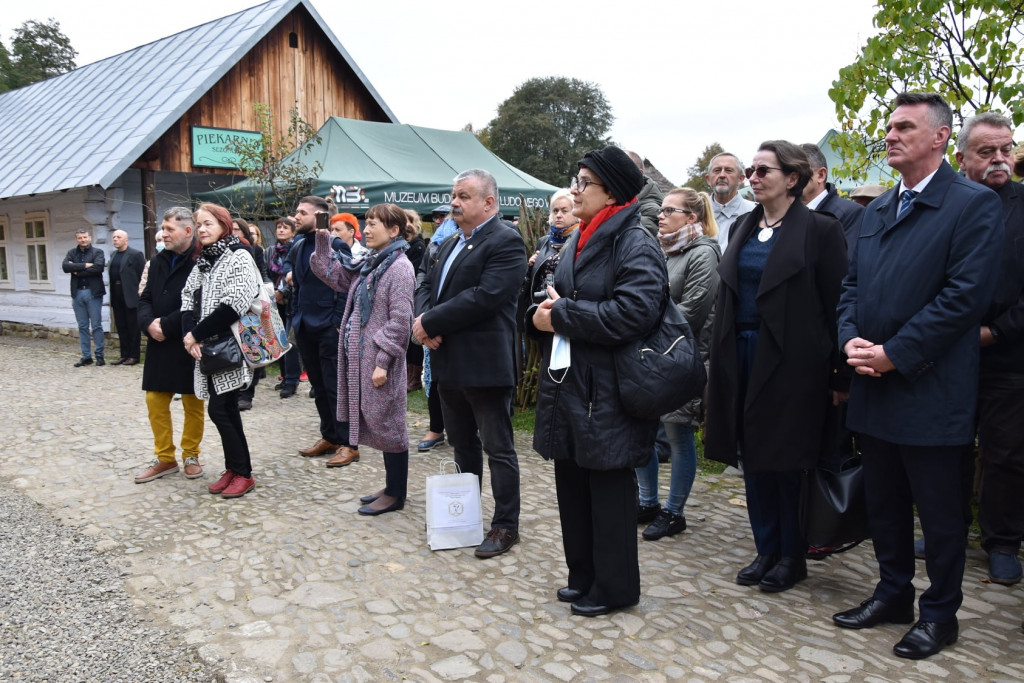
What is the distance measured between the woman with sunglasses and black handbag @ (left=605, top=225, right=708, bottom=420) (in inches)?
17.4

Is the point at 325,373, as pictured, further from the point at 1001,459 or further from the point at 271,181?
the point at 271,181

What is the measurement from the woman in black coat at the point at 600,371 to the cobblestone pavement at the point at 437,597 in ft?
1.15

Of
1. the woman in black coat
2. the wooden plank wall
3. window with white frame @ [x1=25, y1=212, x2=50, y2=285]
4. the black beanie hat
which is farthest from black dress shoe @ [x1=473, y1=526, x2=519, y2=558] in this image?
window with white frame @ [x1=25, y1=212, x2=50, y2=285]

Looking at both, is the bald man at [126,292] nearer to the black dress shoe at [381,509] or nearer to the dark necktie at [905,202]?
the black dress shoe at [381,509]

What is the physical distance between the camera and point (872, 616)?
3299 millimetres

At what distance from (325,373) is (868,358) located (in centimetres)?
434

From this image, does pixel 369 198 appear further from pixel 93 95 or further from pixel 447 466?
pixel 93 95

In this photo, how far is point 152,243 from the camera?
14.5 metres

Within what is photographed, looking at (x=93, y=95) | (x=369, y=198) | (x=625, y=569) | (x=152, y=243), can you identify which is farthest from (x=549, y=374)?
(x=93, y=95)

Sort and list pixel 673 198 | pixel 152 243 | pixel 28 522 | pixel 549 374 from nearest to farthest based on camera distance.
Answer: pixel 549 374, pixel 673 198, pixel 28 522, pixel 152 243

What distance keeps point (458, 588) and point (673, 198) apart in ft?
7.82

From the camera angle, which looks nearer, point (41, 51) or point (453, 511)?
point (453, 511)

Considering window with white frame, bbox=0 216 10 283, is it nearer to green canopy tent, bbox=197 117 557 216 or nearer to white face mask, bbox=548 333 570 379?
green canopy tent, bbox=197 117 557 216

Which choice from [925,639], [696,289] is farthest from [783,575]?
[696,289]
